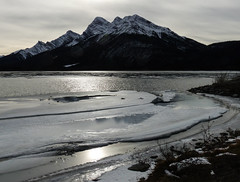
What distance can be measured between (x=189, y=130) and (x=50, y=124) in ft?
34.4

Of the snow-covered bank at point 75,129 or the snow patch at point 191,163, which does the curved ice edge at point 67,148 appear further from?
the snow patch at point 191,163

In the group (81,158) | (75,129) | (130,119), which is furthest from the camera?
(130,119)

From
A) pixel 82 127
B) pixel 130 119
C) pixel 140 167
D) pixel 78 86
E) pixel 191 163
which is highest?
pixel 191 163

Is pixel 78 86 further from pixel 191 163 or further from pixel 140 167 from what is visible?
pixel 191 163

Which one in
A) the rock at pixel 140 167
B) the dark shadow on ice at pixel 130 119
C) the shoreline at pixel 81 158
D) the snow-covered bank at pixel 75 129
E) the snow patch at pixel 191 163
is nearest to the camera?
the snow patch at pixel 191 163

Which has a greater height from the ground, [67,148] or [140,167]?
[140,167]

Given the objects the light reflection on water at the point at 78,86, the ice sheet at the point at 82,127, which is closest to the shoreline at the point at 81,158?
the ice sheet at the point at 82,127

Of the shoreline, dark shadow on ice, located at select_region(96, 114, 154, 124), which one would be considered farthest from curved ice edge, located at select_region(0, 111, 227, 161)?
dark shadow on ice, located at select_region(96, 114, 154, 124)

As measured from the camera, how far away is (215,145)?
13266mm

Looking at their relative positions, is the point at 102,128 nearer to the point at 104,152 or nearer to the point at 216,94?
the point at 104,152

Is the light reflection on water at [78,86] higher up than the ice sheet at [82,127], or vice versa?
the ice sheet at [82,127]

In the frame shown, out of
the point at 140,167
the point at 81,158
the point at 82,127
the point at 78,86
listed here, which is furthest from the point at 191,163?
the point at 78,86

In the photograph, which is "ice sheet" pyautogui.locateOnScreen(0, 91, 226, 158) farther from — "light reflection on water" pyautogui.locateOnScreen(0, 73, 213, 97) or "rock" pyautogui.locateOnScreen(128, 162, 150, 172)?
"light reflection on water" pyautogui.locateOnScreen(0, 73, 213, 97)

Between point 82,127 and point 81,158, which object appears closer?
point 81,158
